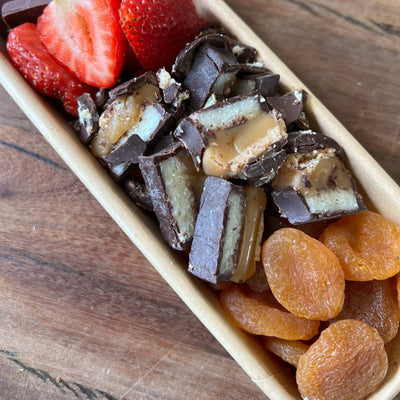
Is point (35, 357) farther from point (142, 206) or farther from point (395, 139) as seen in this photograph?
point (395, 139)

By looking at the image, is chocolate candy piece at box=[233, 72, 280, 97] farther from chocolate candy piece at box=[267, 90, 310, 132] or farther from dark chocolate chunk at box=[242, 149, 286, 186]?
dark chocolate chunk at box=[242, 149, 286, 186]

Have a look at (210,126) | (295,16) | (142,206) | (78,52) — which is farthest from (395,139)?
(78,52)

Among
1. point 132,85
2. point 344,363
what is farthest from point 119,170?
point 344,363

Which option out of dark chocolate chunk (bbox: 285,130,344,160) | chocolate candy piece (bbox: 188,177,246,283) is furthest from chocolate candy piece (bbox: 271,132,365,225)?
chocolate candy piece (bbox: 188,177,246,283)

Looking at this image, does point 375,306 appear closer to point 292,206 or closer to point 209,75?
point 292,206

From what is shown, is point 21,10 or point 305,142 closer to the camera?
point 305,142
